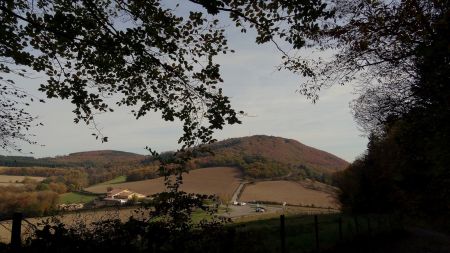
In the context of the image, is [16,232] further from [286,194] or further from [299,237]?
[286,194]

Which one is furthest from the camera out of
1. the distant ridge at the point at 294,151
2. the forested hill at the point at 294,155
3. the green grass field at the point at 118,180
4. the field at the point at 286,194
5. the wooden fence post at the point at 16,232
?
the distant ridge at the point at 294,151

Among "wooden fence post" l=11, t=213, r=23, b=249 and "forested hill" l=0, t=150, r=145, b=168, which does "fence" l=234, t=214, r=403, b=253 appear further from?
"forested hill" l=0, t=150, r=145, b=168

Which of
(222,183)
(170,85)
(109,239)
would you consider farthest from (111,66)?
(222,183)

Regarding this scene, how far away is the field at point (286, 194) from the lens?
78000mm

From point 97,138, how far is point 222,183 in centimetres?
8308

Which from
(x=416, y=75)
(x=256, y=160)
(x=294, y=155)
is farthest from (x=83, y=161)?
(x=416, y=75)

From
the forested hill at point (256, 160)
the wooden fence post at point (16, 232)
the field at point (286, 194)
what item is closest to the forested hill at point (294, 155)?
the forested hill at point (256, 160)

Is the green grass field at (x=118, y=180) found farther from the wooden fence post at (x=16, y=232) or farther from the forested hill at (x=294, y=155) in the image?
the wooden fence post at (x=16, y=232)

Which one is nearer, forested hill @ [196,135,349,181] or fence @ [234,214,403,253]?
fence @ [234,214,403,253]

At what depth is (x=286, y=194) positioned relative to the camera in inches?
3324

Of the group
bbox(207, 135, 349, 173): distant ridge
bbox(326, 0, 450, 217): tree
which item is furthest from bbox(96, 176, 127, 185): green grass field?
bbox(326, 0, 450, 217): tree

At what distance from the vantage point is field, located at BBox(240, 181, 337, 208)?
256ft

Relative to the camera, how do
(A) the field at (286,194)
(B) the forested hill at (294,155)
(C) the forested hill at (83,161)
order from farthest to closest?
(B) the forested hill at (294,155)
(C) the forested hill at (83,161)
(A) the field at (286,194)

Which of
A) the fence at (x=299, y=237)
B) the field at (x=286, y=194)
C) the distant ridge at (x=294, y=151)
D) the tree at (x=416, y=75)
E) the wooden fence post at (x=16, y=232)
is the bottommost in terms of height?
the field at (x=286, y=194)
